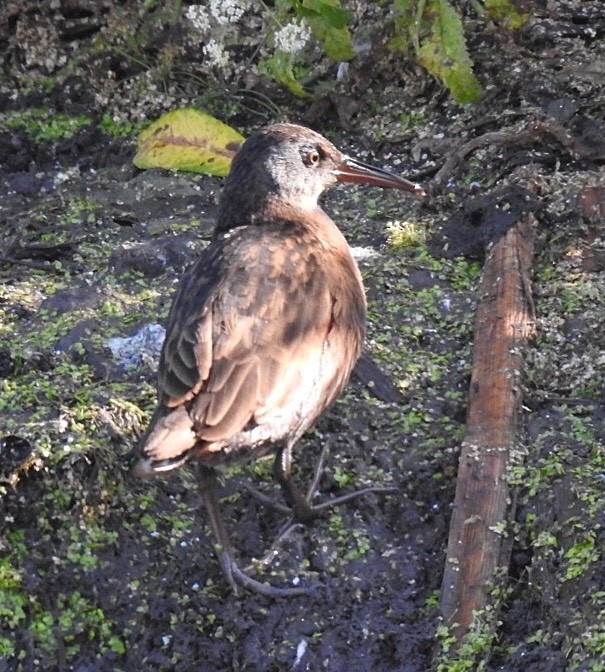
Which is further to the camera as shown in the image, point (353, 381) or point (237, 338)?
point (353, 381)

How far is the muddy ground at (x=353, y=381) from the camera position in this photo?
3.71 m

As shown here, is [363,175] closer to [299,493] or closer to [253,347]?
[253,347]

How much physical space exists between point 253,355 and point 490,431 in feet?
2.72

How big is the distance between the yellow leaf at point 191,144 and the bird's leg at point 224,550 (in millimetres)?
2072

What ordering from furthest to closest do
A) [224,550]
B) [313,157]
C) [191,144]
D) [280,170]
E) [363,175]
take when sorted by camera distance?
1. [191,144]
2. [363,175]
3. [313,157]
4. [280,170]
5. [224,550]

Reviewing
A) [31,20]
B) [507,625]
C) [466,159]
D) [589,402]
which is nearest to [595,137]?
[466,159]

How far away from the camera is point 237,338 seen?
148 inches

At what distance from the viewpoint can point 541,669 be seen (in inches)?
131

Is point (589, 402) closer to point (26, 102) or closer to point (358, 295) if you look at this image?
point (358, 295)

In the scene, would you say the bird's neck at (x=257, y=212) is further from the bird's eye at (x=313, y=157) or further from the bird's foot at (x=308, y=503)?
the bird's foot at (x=308, y=503)

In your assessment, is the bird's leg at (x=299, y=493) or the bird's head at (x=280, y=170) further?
the bird's head at (x=280, y=170)

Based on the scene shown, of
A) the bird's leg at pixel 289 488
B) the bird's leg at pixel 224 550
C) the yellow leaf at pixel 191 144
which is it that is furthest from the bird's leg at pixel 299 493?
the yellow leaf at pixel 191 144

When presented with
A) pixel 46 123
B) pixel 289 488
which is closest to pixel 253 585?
pixel 289 488

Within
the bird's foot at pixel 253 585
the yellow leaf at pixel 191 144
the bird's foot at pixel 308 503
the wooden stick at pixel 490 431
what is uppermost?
the yellow leaf at pixel 191 144
